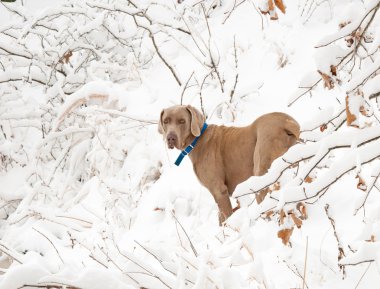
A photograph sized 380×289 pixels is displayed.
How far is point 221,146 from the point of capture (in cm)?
436

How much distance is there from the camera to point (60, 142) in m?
7.65

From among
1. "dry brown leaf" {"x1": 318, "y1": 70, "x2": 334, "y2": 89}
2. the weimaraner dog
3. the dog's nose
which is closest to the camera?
"dry brown leaf" {"x1": 318, "y1": 70, "x2": 334, "y2": 89}

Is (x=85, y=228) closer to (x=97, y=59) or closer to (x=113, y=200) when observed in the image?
(x=113, y=200)

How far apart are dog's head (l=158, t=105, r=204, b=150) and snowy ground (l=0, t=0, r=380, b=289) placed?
64 cm

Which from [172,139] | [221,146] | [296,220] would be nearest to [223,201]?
[221,146]

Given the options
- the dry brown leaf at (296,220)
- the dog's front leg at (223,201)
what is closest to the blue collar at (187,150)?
the dog's front leg at (223,201)

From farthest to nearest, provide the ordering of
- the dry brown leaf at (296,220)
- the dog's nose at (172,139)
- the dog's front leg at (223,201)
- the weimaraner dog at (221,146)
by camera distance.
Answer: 1. the dog's nose at (172,139)
2. the dog's front leg at (223,201)
3. the weimaraner dog at (221,146)
4. the dry brown leaf at (296,220)

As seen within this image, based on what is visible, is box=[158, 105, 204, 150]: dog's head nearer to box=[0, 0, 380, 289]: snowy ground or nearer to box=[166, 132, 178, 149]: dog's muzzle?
box=[166, 132, 178, 149]: dog's muzzle

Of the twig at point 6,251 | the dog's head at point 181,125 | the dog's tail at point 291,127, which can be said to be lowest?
the twig at point 6,251

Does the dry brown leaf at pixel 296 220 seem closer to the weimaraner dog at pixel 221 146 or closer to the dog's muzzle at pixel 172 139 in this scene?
the weimaraner dog at pixel 221 146

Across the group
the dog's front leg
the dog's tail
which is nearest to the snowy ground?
the dog's front leg

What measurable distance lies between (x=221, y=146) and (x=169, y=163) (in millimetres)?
1119

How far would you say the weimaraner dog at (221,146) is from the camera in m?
3.85

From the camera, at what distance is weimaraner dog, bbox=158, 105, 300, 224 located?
3854mm
